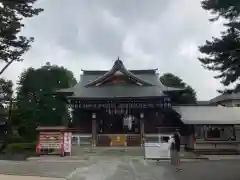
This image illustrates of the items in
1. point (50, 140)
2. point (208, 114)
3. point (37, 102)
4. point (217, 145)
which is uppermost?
point (37, 102)

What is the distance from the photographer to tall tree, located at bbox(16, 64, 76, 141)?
129 ft

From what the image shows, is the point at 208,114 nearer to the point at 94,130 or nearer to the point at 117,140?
the point at 117,140

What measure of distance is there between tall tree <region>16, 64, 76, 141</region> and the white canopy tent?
16.2 m

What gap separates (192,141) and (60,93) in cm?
1575

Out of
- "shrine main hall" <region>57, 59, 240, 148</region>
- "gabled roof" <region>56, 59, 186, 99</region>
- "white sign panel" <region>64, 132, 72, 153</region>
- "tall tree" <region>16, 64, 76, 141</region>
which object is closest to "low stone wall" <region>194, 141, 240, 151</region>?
"shrine main hall" <region>57, 59, 240, 148</region>

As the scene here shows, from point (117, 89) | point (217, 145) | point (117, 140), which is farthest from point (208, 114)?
point (117, 89)

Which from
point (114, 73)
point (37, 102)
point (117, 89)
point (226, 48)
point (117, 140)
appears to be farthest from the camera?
point (37, 102)

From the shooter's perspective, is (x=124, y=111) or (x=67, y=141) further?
(x=124, y=111)

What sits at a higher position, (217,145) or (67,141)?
(67,141)

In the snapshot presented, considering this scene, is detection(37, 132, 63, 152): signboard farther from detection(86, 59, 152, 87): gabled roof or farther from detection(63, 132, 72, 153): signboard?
detection(86, 59, 152, 87): gabled roof

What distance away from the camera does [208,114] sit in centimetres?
3102

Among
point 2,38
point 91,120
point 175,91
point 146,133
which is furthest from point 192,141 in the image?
point 2,38

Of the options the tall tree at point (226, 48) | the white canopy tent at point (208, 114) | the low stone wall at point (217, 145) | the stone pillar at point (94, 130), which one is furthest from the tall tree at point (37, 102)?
the tall tree at point (226, 48)

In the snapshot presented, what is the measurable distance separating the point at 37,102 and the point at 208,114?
21.6 metres
